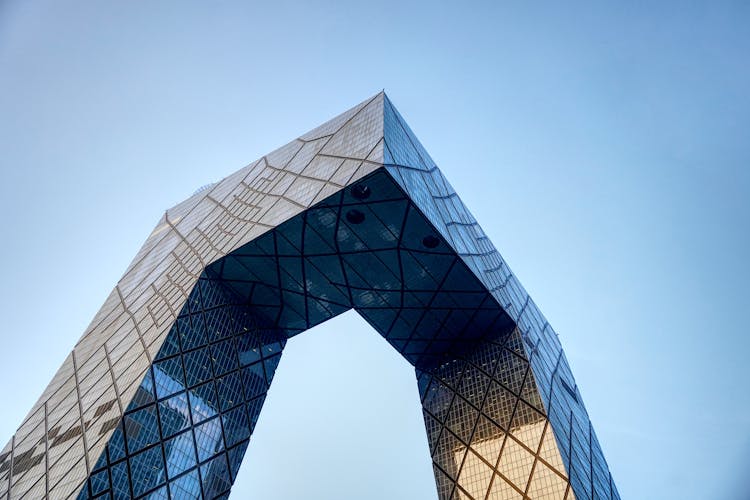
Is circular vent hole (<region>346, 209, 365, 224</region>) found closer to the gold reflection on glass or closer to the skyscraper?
the skyscraper

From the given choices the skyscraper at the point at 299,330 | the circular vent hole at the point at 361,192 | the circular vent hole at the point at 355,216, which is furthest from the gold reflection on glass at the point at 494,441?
the circular vent hole at the point at 361,192

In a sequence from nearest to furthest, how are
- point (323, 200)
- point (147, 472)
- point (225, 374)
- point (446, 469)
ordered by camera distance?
point (147, 472) < point (323, 200) < point (225, 374) < point (446, 469)

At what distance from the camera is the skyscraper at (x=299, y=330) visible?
118ft

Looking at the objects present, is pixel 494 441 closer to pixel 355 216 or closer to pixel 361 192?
pixel 355 216

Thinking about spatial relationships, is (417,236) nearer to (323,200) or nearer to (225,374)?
(323,200)

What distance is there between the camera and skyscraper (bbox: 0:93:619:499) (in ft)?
118

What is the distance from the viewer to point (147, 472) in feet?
111

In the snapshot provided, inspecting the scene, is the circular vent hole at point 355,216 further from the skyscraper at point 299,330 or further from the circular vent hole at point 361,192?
the circular vent hole at point 361,192

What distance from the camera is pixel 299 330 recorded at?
1882 inches

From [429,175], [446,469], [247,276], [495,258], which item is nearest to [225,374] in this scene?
[247,276]

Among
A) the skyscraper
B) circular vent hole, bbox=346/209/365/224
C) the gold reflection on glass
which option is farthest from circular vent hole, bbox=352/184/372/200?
the gold reflection on glass

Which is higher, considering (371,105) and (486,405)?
(371,105)

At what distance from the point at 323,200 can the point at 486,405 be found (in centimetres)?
1766

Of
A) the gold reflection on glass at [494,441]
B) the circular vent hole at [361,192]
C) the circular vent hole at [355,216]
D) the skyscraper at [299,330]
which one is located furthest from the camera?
the gold reflection on glass at [494,441]
